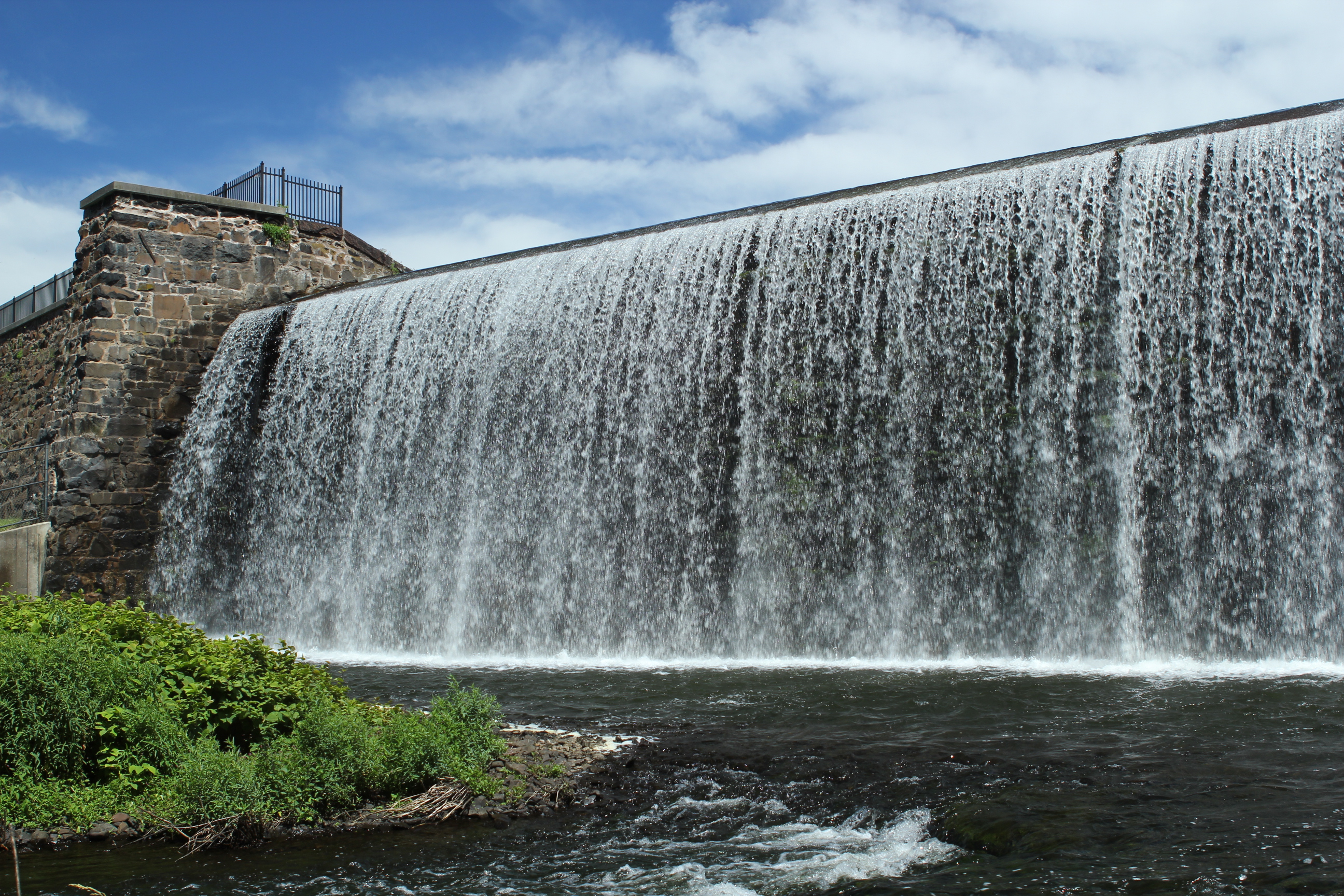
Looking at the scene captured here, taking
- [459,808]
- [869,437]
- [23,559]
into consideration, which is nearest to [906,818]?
[459,808]

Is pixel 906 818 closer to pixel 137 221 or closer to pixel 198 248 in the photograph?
pixel 198 248

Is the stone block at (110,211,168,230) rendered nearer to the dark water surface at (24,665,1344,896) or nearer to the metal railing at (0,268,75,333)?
the metal railing at (0,268,75,333)

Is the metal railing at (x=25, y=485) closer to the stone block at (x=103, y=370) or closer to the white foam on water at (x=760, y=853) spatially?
the stone block at (x=103, y=370)

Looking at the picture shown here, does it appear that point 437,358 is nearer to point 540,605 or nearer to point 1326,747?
point 540,605

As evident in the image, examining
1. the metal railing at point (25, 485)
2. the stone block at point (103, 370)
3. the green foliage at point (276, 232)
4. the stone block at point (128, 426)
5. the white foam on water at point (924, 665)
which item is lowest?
the white foam on water at point (924, 665)

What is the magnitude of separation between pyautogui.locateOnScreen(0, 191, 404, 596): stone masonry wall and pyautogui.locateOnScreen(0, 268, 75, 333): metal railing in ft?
11.5

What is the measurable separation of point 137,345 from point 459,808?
14.8 m

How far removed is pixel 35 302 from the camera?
23703 millimetres

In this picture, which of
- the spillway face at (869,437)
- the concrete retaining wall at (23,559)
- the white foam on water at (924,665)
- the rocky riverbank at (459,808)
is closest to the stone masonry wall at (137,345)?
the concrete retaining wall at (23,559)

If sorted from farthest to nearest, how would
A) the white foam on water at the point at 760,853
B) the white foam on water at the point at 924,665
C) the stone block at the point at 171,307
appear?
1. the stone block at the point at 171,307
2. the white foam on water at the point at 924,665
3. the white foam on water at the point at 760,853

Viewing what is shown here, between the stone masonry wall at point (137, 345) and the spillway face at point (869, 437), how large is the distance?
278cm

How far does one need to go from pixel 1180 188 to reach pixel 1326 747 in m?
6.30

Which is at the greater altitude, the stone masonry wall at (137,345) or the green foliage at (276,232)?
the green foliage at (276,232)

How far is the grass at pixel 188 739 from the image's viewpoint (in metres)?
5.08
